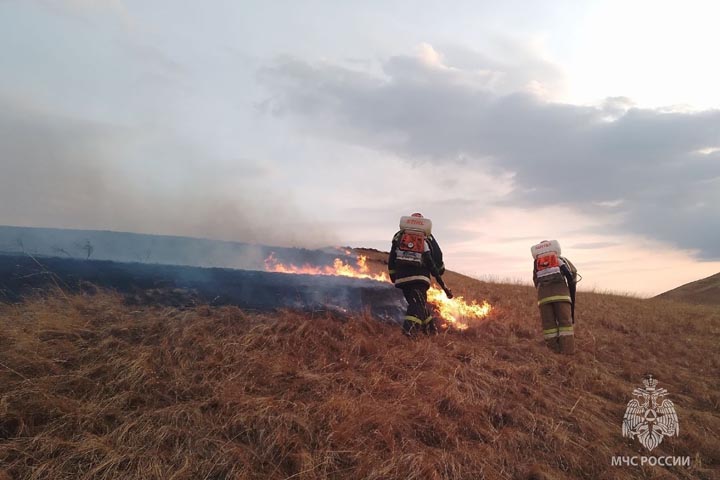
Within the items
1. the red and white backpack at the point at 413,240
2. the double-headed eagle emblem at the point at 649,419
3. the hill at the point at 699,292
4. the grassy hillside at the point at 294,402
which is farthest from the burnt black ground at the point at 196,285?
the hill at the point at 699,292

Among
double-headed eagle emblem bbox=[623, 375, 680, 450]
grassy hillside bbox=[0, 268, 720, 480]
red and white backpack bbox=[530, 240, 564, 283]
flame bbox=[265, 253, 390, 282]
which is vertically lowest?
double-headed eagle emblem bbox=[623, 375, 680, 450]

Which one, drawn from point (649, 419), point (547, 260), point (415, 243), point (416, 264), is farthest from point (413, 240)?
point (649, 419)

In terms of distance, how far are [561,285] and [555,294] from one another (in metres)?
0.24

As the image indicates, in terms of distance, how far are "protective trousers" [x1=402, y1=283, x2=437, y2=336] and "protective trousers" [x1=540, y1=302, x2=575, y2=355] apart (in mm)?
2291

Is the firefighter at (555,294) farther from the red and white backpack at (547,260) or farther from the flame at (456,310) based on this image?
the flame at (456,310)

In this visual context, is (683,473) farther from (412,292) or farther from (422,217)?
(422,217)

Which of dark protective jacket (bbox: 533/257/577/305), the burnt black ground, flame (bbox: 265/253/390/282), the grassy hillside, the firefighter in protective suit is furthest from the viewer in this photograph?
flame (bbox: 265/253/390/282)

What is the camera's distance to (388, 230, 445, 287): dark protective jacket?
26.4ft

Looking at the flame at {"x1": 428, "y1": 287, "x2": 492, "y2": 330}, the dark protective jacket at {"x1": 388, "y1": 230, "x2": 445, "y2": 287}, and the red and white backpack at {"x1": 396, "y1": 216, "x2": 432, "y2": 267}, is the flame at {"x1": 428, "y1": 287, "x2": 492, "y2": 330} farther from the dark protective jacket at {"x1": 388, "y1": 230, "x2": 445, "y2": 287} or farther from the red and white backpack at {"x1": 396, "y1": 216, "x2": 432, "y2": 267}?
the red and white backpack at {"x1": 396, "y1": 216, "x2": 432, "y2": 267}

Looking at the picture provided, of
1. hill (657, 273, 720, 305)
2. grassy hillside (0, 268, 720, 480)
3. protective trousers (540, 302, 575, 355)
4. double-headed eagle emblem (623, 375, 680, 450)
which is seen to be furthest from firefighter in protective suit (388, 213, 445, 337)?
hill (657, 273, 720, 305)

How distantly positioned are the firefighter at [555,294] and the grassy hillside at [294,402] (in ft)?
1.80

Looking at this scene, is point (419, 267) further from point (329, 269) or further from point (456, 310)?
point (329, 269)

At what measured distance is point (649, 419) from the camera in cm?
573

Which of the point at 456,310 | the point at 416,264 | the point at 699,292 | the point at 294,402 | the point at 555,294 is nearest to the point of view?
the point at 294,402
